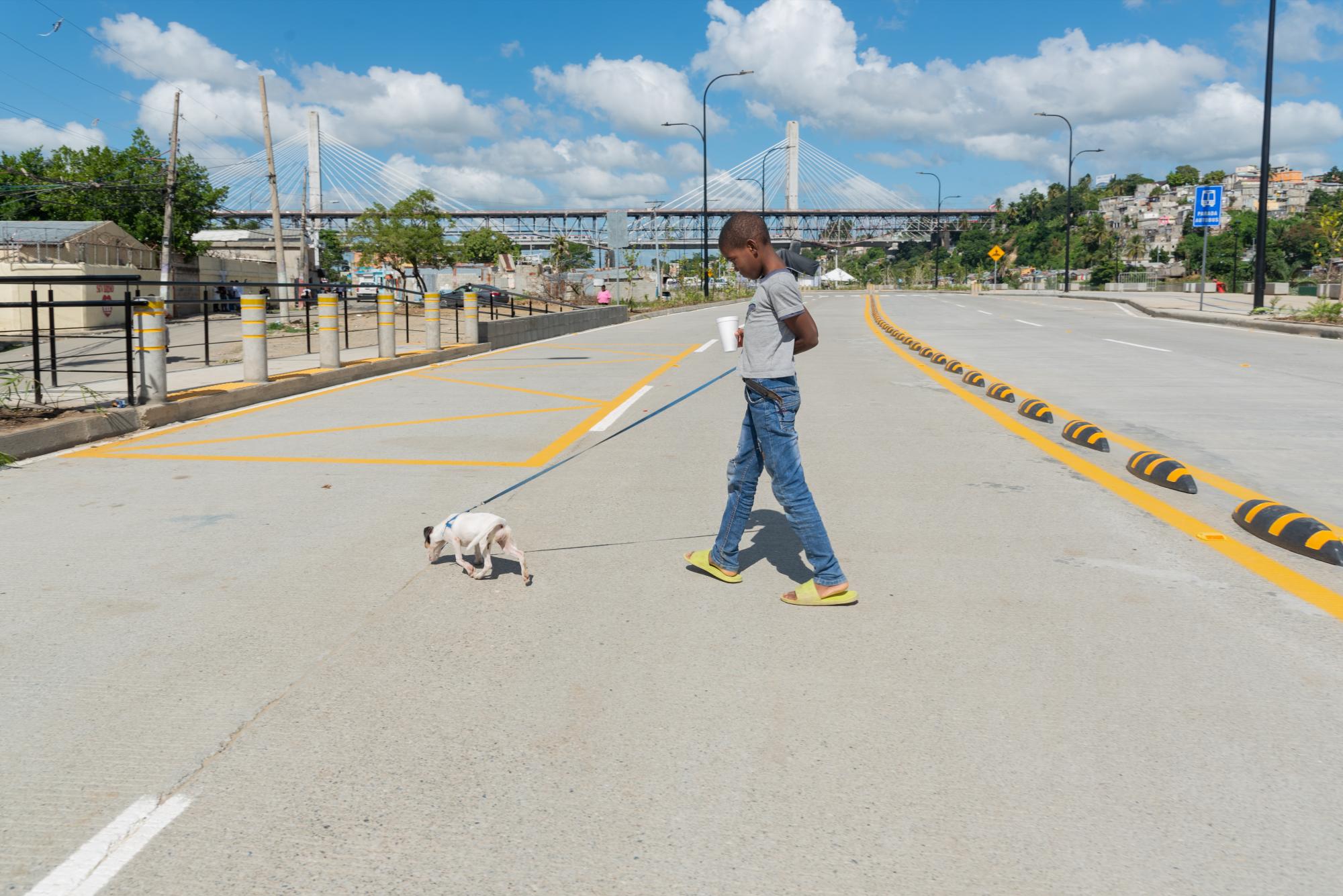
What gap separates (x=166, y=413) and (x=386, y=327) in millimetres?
7518

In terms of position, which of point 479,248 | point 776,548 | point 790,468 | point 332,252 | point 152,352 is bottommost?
point 776,548

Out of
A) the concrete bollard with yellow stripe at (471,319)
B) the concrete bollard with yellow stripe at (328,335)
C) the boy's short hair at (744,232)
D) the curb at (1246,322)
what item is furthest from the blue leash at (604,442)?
the curb at (1246,322)

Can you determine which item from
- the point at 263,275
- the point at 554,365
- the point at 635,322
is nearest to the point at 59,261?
the point at 263,275

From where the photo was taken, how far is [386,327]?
18.7 meters

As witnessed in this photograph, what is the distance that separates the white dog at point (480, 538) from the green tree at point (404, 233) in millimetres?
80380

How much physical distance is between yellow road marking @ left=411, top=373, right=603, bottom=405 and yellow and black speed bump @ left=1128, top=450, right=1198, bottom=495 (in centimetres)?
625

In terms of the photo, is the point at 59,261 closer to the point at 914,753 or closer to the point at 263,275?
the point at 263,275

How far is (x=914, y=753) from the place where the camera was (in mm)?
3459

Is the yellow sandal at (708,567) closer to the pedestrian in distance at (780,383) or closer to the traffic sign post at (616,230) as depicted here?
the pedestrian in distance at (780,383)

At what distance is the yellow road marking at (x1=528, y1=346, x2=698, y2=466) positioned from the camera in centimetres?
898

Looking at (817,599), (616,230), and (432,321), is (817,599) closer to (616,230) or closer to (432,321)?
(432,321)

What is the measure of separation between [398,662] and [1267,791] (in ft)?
9.57

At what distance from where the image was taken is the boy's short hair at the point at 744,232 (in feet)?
15.9

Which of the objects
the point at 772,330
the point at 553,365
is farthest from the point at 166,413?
the point at 772,330
